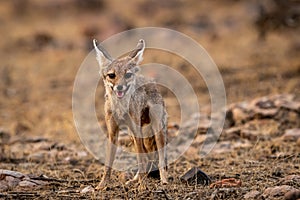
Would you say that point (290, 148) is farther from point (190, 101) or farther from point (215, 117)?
point (190, 101)

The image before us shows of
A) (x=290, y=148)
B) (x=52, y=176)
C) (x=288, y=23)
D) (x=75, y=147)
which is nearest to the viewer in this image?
(x=52, y=176)

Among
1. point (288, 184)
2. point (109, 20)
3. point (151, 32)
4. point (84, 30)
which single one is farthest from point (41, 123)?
point (109, 20)

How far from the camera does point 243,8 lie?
27.3 metres

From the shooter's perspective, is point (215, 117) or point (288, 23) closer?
point (215, 117)

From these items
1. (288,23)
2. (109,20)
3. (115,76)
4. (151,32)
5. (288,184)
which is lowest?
(288,184)

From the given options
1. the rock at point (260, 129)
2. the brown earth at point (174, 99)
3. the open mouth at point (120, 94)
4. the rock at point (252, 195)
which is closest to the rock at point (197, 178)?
the brown earth at point (174, 99)

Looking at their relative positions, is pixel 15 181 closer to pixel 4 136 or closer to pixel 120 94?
pixel 120 94

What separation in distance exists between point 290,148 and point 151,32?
1368cm

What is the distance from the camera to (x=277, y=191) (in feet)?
18.0

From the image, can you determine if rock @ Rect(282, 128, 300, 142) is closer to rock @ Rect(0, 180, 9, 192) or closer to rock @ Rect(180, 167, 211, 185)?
rock @ Rect(180, 167, 211, 185)

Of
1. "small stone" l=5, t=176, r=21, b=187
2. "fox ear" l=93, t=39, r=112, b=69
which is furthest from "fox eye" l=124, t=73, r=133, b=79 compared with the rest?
"small stone" l=5, t=176, r=21, b=187

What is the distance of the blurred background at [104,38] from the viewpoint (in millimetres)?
12781

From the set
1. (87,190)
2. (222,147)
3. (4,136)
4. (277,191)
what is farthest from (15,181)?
(4,136)

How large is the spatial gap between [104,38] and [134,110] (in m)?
16.1
